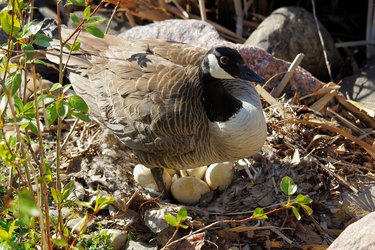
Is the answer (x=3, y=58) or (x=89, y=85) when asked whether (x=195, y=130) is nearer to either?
(x=89, y=85)

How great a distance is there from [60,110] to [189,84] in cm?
162

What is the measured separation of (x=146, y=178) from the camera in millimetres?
4395

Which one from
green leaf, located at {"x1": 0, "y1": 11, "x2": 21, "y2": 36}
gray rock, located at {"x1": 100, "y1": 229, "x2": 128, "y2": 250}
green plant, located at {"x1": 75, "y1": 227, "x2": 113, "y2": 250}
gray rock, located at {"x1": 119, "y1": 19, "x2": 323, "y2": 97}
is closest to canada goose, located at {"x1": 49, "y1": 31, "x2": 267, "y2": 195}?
gray rock, located at {"x1": 100, "y1": 229, "x2": 128, "y2": 250}

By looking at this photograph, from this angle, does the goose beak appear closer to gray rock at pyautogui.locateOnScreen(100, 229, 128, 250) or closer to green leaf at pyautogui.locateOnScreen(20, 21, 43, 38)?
gray rock at pyautogui.locateOnScreen(100, 229, 128, 250)

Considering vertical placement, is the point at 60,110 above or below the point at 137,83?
above

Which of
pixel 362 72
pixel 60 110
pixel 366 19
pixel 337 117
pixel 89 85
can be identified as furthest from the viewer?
pixel 366 19

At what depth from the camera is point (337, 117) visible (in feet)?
16.1

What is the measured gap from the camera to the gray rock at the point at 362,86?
5402 mm

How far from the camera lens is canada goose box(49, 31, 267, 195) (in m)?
3.96

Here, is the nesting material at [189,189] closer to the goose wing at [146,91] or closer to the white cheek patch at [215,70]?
the goose wing at [146,91]

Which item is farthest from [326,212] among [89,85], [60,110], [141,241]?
[60,110]

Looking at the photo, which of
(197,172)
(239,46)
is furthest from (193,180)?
(239,46)

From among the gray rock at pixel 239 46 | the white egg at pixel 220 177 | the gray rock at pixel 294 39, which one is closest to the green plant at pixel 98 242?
the white egg at pixel 220 177

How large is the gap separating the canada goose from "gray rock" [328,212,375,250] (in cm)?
112
